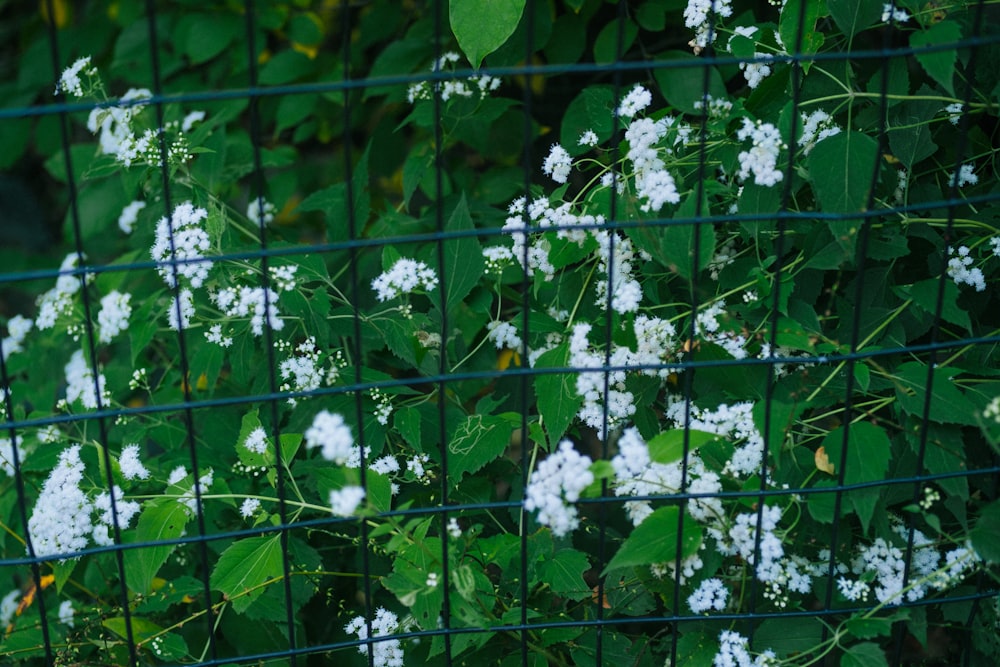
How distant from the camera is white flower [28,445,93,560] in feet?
5.78

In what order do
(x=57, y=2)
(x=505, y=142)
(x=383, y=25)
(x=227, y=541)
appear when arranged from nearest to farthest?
(x=227, y=541)
(x=505, y=142)
(x=383, y=25)
(x=57, y=2)

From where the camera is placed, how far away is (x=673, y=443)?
1533 millimetres

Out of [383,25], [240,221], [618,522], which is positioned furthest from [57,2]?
[618,522]

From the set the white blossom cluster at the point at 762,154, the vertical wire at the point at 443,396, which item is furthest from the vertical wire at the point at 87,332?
the white blossom cluster at the point at 762,154

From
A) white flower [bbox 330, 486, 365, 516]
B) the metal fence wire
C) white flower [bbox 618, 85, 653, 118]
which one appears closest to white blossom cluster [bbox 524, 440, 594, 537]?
the metal fence wire

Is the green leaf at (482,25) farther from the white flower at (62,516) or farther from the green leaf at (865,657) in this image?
the green leaf at (865,657)

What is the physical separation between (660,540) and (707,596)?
0.15 m

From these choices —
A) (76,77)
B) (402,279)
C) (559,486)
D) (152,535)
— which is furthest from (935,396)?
(76,77)

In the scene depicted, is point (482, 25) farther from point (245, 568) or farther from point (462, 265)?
point (245, 568)

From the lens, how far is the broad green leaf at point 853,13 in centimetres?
175

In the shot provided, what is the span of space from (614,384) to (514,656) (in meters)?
0.52

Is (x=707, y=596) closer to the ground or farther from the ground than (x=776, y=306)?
closer to the ground

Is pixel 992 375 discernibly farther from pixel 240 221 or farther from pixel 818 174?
pixel 240 221

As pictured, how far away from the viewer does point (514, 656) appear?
1750 millimetres
